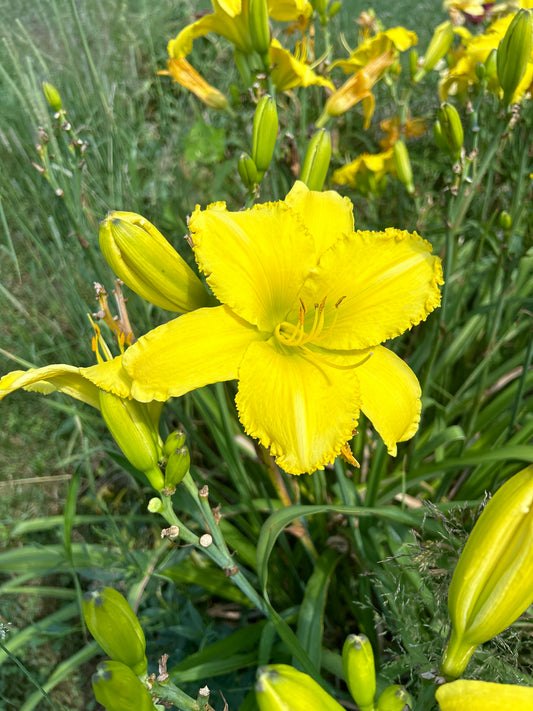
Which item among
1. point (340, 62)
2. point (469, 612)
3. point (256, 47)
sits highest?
point (256, 47)

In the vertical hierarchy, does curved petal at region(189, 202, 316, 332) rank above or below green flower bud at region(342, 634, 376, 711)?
above

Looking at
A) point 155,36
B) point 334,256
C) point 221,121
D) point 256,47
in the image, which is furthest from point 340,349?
point 155,36

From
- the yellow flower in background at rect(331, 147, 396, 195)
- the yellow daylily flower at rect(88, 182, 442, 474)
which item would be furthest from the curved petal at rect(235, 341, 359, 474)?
the yellow flower in background at rect(331, 147, 396, 195)

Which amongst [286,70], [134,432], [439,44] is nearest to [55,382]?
[134,432]

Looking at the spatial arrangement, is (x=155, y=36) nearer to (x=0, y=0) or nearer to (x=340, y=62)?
(x=0, y=0)

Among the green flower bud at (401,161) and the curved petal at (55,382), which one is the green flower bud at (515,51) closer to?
the green flower bud at (401,161)

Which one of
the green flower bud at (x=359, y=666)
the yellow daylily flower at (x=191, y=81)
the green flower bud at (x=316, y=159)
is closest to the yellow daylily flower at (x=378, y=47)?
the yellow daylily flower at (x=191, y=81)

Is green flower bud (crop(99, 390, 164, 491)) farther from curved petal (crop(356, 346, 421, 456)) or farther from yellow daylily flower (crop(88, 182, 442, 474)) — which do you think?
curved petal (crop(356, 346, 421, 456))
